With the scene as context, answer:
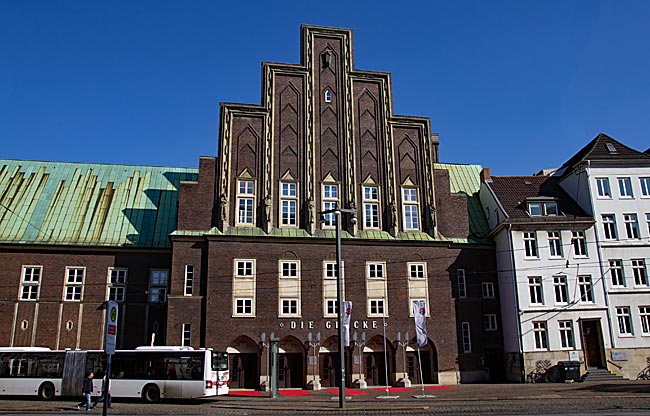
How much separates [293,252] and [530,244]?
1740cm

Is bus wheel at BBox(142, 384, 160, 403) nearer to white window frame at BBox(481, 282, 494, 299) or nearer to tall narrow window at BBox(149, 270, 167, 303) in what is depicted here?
tall narrow window at BBox(149, 270, 167, 303)

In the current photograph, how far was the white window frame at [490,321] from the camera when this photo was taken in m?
42.6

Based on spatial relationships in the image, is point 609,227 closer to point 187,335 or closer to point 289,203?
point 289,203

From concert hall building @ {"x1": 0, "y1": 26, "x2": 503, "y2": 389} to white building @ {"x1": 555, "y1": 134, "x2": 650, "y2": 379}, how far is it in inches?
310

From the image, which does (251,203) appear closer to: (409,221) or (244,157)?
(244,157)

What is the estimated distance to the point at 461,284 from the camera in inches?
1683

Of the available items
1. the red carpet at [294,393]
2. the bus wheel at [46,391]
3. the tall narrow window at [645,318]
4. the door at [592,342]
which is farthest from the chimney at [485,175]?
the bus wheel at [46,391]

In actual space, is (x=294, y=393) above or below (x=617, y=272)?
below

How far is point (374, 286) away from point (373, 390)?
7.22 meters

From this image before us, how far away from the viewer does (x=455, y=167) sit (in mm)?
52781

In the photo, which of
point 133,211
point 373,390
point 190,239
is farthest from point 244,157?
point 373,390

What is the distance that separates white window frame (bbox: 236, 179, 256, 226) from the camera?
132 feet

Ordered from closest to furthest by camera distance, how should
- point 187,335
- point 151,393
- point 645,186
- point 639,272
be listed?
point 151,393 < point 187,335 < point 639,272 < point 645,186

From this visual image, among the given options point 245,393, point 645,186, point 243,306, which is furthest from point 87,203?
point 645,186
